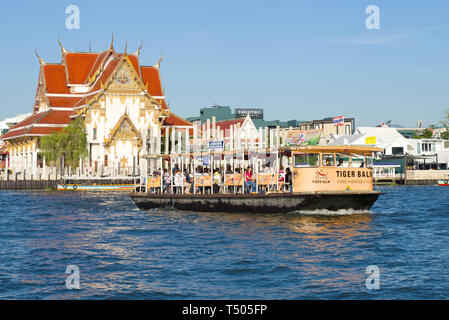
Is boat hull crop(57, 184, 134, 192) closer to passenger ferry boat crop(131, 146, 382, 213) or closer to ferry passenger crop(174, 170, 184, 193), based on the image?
ferry passenger crop(174, 170, 184, 193)

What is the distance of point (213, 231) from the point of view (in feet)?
81.9

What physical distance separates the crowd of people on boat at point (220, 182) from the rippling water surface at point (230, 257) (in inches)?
86.4

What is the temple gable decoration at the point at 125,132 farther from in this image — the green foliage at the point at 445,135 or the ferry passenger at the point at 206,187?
the green foliage at the point at 445,135

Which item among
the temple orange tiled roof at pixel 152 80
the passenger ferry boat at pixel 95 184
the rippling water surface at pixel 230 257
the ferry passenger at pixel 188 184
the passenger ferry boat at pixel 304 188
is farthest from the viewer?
the temple orange tiled roof at pixel 152 80

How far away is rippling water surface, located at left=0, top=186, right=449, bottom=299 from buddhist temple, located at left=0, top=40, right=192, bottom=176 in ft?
165

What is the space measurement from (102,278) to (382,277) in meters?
6.84

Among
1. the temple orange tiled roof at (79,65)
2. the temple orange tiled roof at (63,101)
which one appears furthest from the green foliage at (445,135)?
the temple orange tiled roof at (63,101)

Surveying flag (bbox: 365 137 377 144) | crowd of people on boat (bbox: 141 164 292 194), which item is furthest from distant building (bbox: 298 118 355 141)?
crowd of people on boat (bbox: 141 164 292 194)

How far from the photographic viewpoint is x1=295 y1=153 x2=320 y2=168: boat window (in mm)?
30353

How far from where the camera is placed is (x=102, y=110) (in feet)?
274

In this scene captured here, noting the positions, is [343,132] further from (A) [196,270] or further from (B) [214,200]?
(A) [196,270]

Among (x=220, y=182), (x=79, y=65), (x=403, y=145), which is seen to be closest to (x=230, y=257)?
(x=220, y=182)

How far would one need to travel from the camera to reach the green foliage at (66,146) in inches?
3086
